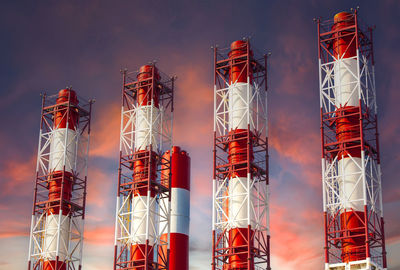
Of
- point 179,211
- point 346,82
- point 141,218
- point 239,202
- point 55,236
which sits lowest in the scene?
point 55,236

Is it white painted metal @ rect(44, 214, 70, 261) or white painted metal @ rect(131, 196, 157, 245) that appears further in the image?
white painted metal @ rect(44, 214, 70, 261)

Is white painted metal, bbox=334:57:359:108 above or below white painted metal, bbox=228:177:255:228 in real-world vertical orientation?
above

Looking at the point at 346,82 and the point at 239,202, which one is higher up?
the point at 346,82

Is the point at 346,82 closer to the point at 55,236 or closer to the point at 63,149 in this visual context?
the point at 63,149

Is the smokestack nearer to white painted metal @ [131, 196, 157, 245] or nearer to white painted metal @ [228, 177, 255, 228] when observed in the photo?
white painted metal @ [131, 196, 157, 245]

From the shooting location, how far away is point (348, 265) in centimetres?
8831

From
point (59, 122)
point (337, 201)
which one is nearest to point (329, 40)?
point (337, 201)

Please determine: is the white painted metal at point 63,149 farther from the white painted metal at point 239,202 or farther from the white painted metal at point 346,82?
the white painted metal at point 346,82

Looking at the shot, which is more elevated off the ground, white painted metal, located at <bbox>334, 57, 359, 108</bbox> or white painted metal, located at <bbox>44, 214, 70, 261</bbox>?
white painted metal, located at <bbox>334, 57, 359, 108</bbox>

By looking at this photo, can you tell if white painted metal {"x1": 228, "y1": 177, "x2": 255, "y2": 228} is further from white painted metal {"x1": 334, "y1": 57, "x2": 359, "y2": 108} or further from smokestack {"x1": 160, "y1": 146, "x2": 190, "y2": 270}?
smokestack {"x1": 160, "y1": 146, "x2": 190, "y2": 270}

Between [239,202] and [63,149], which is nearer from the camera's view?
[239,202]

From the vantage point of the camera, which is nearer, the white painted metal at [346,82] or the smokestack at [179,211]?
the white painted metal at [346,82]

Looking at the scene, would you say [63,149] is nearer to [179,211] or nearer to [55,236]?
[55,236]

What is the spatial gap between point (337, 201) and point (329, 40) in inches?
907
